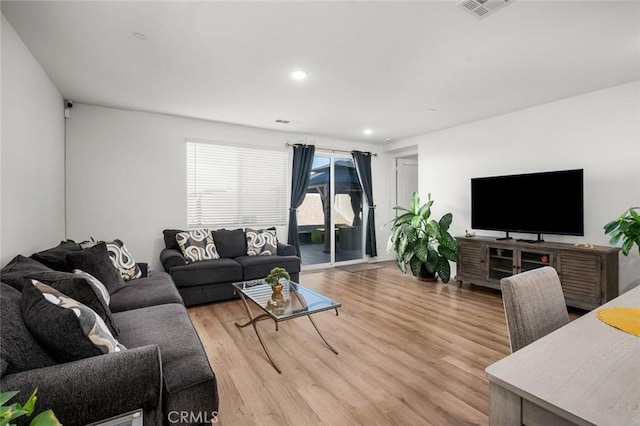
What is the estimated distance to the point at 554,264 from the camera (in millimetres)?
3525

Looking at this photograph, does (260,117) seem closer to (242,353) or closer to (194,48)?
(194,48)

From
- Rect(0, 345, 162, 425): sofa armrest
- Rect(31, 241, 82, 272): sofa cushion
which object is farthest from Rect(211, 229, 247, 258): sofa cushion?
Rect(0, 345, 162, 425): sofa armrest

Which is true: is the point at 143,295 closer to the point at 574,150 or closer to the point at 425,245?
the point at 425,245

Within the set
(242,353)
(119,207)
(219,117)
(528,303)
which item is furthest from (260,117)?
(528,303)

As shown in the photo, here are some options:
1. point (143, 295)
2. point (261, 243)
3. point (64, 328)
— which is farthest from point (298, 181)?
point (64, 328)

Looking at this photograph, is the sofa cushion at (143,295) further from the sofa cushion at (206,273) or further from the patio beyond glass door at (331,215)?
the patio beyond glass door at (331,215)

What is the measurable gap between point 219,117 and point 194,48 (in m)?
2.06

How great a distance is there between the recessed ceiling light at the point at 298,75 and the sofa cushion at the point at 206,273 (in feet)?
7.93

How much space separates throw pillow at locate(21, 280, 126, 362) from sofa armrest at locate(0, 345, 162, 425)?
0.05 m

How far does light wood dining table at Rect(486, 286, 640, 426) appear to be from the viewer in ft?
2.36

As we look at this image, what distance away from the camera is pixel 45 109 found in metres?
3.02

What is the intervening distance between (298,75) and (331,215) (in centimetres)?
337

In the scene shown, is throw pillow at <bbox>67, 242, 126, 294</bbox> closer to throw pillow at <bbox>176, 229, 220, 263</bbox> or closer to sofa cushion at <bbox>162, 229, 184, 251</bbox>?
throw pillow at <bbox>176, 229, 220, 263</bbox>

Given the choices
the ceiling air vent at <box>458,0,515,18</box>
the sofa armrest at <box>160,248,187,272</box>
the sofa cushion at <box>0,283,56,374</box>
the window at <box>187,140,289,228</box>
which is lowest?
the sofa armrest at <box>160,248,187,272</box>
